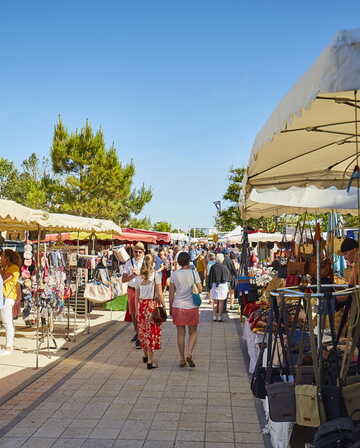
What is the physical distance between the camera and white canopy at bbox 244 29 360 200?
1.83 m

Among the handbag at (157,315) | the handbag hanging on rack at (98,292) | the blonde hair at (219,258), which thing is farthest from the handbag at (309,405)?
the blonde hair at (219,258)

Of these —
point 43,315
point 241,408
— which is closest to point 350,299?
point 241,408

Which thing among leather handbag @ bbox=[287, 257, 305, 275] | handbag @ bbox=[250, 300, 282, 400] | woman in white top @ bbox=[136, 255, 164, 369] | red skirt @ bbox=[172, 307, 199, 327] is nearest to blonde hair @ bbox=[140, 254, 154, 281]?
woman in white top @ bbox=[136, 255, 164, 369]

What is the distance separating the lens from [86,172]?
32.4m

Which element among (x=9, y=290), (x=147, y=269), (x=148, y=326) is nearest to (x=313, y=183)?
(x=147, y=269)

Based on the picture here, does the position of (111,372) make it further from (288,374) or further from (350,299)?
(350,299)

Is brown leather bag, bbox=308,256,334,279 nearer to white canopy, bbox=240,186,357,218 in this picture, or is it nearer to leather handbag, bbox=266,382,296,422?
white canopy, bbox=240,186,357,218

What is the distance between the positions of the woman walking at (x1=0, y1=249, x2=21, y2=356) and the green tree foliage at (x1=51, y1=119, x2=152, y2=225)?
23352 mm

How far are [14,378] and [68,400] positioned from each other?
1.24 metres

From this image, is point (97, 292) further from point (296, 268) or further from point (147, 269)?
point (296, 268)

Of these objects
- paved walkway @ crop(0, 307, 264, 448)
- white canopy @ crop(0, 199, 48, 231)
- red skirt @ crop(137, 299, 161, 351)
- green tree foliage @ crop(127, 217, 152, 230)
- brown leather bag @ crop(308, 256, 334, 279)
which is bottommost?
paved walkway @ crop(0, 307, 264, 448)

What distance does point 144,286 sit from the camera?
268 inches

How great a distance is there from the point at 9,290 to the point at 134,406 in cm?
352

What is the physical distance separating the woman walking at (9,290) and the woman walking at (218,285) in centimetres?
470
